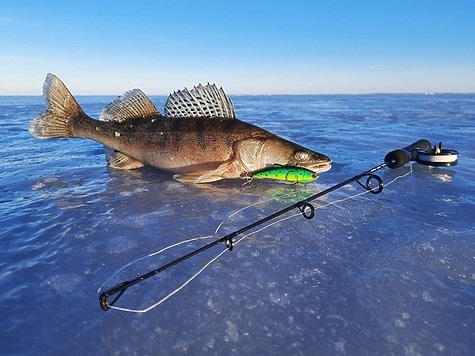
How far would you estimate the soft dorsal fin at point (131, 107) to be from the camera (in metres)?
6.02

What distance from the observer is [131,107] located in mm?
6043

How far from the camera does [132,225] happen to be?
3.85m

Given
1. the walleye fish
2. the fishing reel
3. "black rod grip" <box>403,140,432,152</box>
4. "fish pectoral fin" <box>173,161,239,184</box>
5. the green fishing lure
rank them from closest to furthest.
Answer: the green fishing lure, "fish pectoral fin" <box>173,161,239,184</box>, the walleye fish, the fishing reel, "black rod grip" <box>403,140,432,152</box>

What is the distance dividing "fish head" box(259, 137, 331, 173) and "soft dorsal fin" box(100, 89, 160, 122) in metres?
2.24


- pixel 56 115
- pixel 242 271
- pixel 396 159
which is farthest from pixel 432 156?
pixel 56 115

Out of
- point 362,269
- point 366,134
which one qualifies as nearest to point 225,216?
point 362,269

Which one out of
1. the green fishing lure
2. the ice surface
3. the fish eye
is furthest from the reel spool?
the green fishing lure

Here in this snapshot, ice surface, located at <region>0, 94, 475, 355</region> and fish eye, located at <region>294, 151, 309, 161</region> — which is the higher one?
fish eye, located at <region>294, 151, 309, 161</region>

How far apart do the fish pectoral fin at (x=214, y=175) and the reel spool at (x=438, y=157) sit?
343 cm

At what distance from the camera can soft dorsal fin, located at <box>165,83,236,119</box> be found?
18.4 ft

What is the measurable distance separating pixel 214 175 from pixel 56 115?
3.30 meters

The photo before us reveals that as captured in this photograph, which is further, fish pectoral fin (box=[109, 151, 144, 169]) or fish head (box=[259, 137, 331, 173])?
fish pectoral fin (box=[109, 151, 144, 169])

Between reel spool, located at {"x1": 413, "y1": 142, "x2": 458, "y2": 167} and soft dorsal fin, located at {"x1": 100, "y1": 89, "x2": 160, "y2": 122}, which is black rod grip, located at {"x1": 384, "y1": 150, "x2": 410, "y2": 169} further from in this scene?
soft dorsal fin, located at {"x1": 100, "y1": 89, "x2": 160, "y2": 122}

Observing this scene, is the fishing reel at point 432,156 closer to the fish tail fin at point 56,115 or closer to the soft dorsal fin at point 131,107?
the soft dorsal fin at point 131,107
